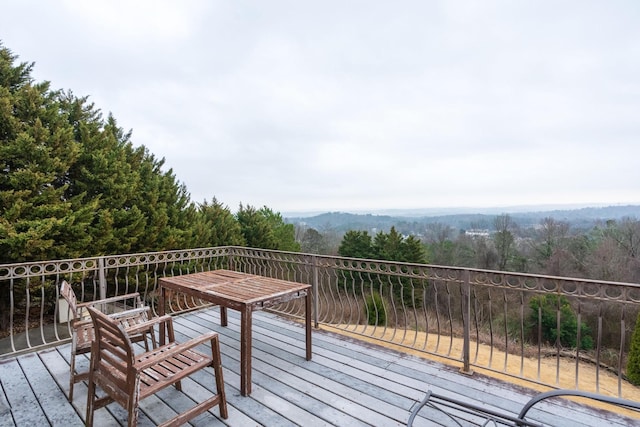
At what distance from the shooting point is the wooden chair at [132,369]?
1.70 m

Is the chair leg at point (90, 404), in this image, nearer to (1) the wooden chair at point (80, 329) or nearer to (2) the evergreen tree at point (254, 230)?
(1) the wooden chair at point (80, 329)

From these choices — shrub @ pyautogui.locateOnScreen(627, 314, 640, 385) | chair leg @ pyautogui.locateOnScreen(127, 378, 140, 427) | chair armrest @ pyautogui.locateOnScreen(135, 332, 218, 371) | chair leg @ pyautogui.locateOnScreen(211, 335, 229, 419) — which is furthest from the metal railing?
chair leg @ pyautogui.locateOnScreen(127, 378, 140, 427)

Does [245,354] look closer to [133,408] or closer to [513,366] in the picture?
[133,408]

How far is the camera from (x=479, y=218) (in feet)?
81.9

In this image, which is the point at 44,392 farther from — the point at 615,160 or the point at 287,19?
the point at 615,160

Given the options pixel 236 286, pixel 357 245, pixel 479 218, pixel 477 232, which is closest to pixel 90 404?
pixel 236 286

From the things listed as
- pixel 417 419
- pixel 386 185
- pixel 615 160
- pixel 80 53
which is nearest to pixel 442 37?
pixel 417 419

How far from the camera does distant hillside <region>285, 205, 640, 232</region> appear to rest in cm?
1873

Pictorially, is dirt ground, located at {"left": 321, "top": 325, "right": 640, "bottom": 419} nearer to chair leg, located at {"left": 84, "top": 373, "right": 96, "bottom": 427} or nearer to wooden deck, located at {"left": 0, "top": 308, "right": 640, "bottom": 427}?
wooden deck, located at {"left": 0, "top": 308, "right": 640, "bottom": 427}

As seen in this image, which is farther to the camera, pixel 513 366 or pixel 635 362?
pixel 635 362

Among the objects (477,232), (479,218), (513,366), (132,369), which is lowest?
(513,366)

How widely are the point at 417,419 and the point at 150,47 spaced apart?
7.23m

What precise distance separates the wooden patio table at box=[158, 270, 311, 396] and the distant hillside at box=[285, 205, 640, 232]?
1664 centimetres

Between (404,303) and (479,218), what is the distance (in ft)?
80.0
